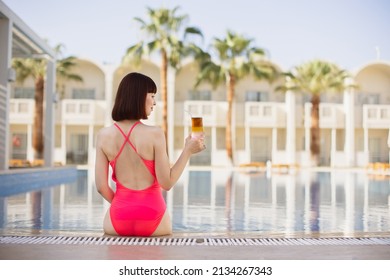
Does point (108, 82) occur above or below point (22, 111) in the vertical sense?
above

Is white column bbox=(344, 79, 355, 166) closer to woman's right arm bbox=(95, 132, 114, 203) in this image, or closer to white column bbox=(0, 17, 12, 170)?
white column bbox=(0, 17, 12, 170)

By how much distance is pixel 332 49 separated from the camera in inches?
1195

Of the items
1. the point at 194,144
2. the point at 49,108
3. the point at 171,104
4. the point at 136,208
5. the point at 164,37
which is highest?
the point at 164,37

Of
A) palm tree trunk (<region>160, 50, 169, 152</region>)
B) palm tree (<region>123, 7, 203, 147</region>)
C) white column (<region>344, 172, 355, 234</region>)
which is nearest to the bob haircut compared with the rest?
white column (<region>344, 172, 355, 234</region>)

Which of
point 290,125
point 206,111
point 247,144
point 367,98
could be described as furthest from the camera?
point 367,98

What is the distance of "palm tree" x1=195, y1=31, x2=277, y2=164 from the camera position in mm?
26734

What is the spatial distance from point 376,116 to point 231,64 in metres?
8.48

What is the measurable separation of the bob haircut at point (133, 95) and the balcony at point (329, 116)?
27.0m

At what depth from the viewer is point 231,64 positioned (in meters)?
27.2

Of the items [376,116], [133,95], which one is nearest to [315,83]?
[376,116]

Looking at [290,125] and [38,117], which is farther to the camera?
[290,125]

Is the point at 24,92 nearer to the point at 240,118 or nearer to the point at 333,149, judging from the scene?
the point at 240,118

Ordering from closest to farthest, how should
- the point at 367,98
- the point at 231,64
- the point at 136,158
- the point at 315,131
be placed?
the point at 136,158
the point at 231,64
the point at 315,131
the point at 367,98
